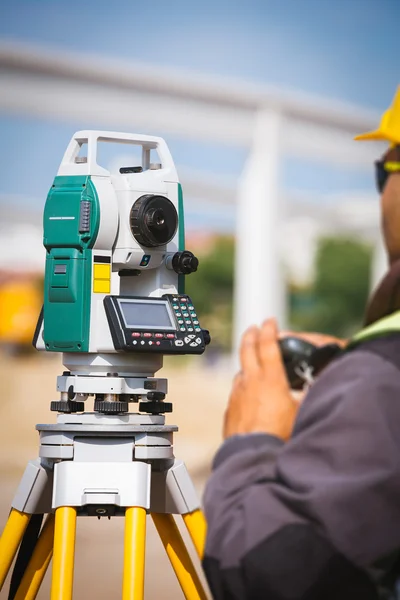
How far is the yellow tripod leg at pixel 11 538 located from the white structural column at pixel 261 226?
778 cm

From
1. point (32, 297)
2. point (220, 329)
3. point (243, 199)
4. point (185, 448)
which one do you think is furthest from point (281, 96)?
point (220, 329)

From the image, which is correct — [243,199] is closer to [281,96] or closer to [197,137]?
[281,96]

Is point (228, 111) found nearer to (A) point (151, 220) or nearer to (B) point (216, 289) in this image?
(A) point (151, 220)

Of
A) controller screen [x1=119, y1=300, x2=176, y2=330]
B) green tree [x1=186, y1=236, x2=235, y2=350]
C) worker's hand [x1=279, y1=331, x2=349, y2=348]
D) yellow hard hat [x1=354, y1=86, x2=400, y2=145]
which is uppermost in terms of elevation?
yellow hard hat [x1=354, y1=86, x2=400, y2=145]

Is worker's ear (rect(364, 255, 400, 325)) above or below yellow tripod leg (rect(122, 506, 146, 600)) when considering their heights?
above

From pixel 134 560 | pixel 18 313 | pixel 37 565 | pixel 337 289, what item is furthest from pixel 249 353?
pixel 337 289

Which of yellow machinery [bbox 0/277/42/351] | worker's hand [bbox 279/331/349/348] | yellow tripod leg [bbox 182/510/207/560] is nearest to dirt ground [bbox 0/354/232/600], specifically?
yellow tripod leg [bbox 182/510/207/560]

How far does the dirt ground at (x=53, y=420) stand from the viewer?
452cm

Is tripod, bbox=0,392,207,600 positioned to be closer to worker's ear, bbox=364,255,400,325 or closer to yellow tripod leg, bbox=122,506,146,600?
yellow tripod leg, bbox=122,506,146,600

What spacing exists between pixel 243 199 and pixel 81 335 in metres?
9.93

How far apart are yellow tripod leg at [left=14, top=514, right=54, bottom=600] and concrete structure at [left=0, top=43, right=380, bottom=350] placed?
306 inches

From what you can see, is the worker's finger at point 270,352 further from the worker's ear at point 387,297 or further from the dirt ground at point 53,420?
the dirt ground at point 53,420

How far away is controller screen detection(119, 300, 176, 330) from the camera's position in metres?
2.28

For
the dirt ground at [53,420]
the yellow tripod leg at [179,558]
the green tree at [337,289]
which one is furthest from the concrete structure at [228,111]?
the green tree at [337,289]
